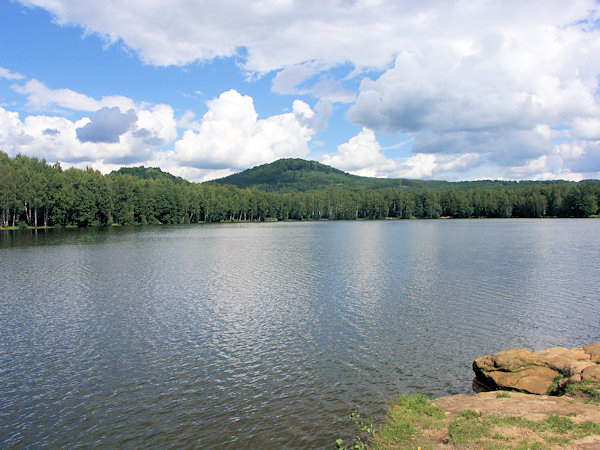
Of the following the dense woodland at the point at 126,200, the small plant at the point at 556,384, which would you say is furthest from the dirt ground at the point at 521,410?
the dense woodland at the point at 126,200

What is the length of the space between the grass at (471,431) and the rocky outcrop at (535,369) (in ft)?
8.89

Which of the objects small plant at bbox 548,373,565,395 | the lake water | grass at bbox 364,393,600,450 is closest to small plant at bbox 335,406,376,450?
grass at bbox 364,393,600,450

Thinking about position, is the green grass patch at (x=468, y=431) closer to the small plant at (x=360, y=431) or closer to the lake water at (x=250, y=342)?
the small plant at (x=360, y=431)

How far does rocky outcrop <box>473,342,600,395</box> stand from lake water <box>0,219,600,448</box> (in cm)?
91

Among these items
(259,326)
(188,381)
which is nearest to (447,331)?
(259,326)

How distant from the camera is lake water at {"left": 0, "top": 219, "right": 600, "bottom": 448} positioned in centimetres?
1123

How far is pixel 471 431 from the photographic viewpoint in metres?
9.16

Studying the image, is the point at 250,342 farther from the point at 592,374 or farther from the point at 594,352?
the point at 594,352

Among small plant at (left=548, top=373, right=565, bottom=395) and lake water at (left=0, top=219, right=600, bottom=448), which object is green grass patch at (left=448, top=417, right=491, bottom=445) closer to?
lake water at (left=0, top=219, right=600, bottom=448)

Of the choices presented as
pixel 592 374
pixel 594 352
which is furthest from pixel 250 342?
pixel 594 352

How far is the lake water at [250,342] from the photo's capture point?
11234 millimetres

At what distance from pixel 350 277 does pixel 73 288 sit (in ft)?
71.5

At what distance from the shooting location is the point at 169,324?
802 inches

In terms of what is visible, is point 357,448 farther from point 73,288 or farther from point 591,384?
point 73,288
